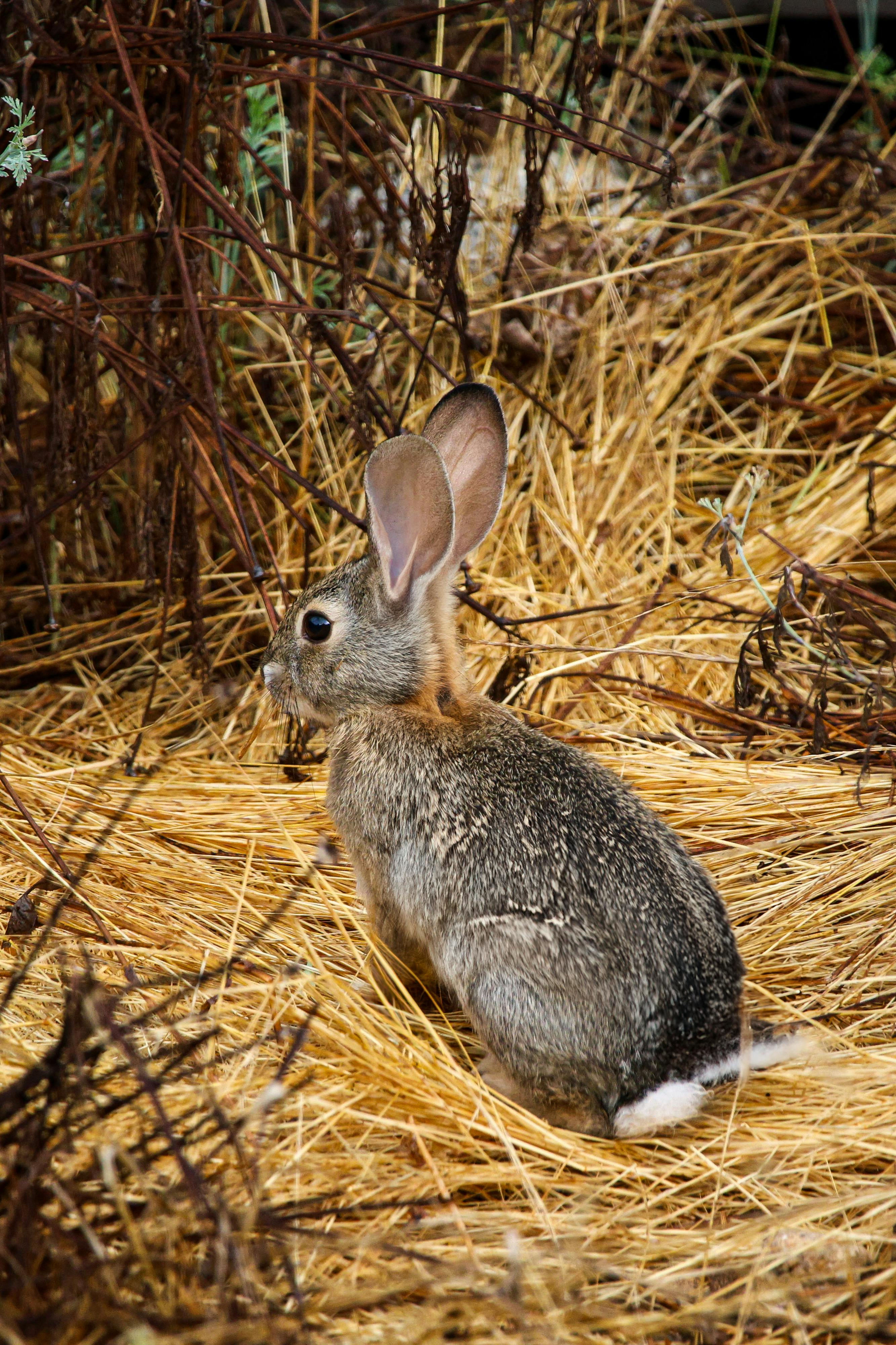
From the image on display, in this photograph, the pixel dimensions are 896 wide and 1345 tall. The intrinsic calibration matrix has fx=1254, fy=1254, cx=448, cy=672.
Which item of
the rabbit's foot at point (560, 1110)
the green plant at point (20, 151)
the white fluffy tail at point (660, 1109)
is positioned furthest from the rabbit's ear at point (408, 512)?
the white fluffy tail at point (660, 1109)

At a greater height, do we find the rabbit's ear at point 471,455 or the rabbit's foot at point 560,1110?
the rabbit's ear at point 471,455

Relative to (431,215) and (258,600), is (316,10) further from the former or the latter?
(258,600)

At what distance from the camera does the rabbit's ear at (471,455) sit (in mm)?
3330

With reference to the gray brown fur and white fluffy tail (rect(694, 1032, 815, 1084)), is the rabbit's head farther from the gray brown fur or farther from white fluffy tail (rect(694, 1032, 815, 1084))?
white fluffy tail (rect(694, 1032, 815, 1084))

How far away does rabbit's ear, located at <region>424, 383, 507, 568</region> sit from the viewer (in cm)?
333

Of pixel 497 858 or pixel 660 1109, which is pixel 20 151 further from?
pixel 660 1109

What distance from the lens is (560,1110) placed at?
263cm

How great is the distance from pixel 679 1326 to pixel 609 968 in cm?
73

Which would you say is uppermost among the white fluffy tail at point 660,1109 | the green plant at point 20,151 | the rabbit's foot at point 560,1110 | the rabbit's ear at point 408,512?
the green plant at point 20,151

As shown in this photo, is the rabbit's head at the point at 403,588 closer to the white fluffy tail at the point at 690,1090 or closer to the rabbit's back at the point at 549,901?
the rabbit's back at the point at 549,901

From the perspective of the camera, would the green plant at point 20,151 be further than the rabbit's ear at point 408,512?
No

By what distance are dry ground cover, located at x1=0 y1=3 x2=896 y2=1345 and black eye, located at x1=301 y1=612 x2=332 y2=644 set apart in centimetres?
23

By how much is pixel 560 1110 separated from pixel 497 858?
54 cm

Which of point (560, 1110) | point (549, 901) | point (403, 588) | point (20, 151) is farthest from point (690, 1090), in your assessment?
point (20, 151)
